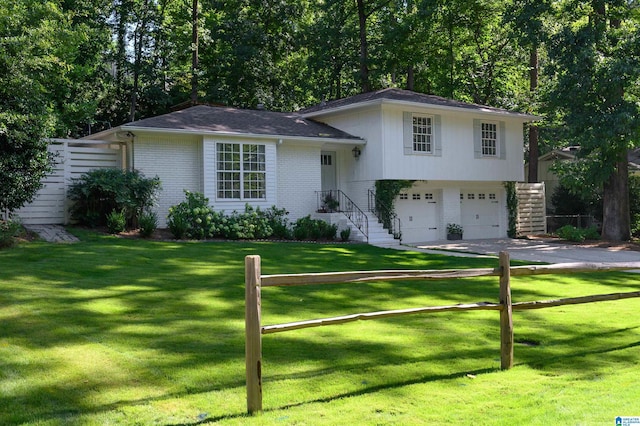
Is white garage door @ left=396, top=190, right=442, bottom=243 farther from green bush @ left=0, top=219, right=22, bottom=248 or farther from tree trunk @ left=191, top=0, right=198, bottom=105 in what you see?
green bush @ left=0, top=219, right=22, bottom=248

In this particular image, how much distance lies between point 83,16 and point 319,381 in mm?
27994

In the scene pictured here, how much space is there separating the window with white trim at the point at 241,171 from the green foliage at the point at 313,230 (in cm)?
185

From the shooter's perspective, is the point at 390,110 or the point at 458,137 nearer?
the point at 390,110

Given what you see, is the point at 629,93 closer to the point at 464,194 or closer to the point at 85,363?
the point at 464,194

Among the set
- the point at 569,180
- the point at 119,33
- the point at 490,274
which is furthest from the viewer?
the point at 119,33

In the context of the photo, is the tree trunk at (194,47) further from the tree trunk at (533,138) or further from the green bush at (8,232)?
the green bush at (8,232)

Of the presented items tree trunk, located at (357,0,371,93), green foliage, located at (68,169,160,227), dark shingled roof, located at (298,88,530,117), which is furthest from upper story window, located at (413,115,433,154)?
green foliage, located at (68,169,160,227)

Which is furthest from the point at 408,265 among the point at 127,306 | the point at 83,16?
the point at 83,16

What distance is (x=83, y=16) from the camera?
29.8m

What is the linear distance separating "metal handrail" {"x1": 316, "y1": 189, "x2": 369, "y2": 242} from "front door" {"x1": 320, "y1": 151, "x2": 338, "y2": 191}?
0.43 m

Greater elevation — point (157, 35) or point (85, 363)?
point (157, 35)

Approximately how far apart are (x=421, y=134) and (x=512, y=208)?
19.6 ft

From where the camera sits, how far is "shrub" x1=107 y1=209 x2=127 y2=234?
59.2 ft

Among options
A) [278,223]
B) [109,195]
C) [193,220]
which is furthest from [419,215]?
[109,195]
